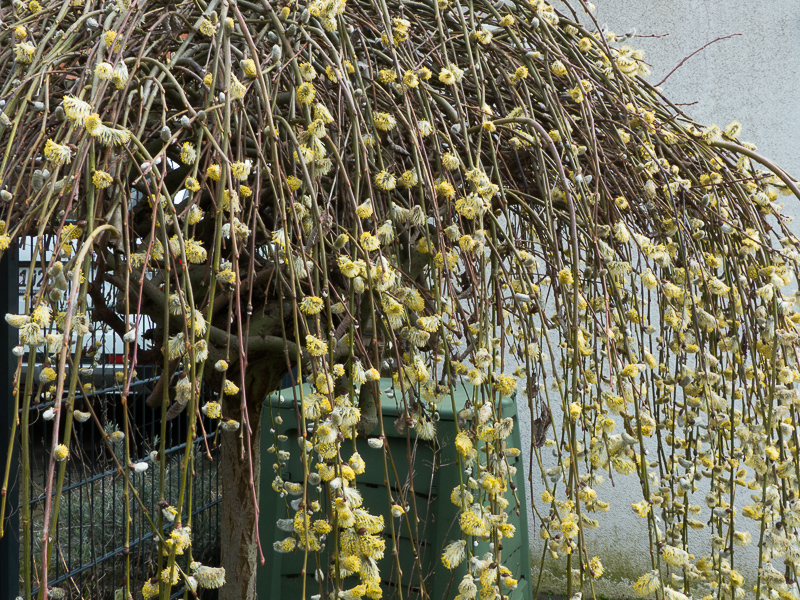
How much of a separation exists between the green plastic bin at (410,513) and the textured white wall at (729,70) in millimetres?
1238

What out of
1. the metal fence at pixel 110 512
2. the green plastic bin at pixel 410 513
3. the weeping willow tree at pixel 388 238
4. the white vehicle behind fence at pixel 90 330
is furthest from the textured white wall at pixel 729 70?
the white vehicle behind fence at pixel 90 330

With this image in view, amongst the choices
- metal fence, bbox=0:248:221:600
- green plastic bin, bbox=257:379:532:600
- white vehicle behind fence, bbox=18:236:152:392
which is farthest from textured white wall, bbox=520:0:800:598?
white vehicle behind fence, bbox=18:236:152:392

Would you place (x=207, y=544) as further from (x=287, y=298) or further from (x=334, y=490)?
(x=334, y=490)

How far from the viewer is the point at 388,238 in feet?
2.91

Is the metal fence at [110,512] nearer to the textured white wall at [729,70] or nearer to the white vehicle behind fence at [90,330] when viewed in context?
the white vehicle behind fence at [90,330]

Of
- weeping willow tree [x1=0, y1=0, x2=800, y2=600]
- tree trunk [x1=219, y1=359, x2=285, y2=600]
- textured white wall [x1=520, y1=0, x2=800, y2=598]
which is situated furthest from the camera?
textured white wall [x1=520, y1=0, x2=800, y2=598]

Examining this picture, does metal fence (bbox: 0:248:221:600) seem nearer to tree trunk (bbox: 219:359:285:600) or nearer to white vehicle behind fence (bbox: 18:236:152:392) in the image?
white vehicle behind fence (bbox: 18:236:152:392)

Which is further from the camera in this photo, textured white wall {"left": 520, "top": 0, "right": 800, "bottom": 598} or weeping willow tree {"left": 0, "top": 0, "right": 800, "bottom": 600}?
textured white wall {"left": 520, "top": 0, "right": 800, "bottom": 598}

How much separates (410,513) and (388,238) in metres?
1.15

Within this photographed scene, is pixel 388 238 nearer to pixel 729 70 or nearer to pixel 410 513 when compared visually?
pixel 410 513

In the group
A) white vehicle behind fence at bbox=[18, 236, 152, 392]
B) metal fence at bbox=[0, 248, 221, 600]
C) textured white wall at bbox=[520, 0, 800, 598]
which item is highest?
textured white wall at bbox=[520, 0, 800, 598]

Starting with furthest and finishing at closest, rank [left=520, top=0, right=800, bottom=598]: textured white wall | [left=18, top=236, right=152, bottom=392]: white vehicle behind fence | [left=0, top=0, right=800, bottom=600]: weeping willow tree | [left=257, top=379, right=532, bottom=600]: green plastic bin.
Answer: [left=520, top=0, right=800, bottom=598]: textured white wall, [left=257, top=379, right=532, bottom=600]: green plastic bin, [left=18, top=236, right=152, bottom=392]: white vehicle behind fence, [left=0, top=0, right=800, bottom=600]: weeping willow tree

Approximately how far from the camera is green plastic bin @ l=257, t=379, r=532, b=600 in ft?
5.60

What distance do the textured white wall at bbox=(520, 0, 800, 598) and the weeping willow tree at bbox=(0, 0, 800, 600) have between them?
1713 millimetres
